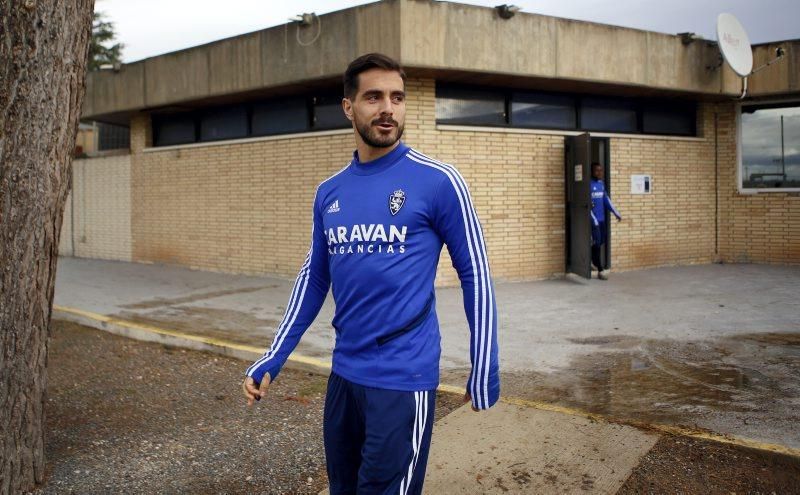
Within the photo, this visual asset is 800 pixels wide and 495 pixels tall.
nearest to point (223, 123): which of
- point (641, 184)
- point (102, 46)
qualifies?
point (641, 184)

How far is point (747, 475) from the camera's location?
144 inches

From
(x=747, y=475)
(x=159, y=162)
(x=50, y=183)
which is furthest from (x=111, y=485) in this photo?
(x=159, y=162)

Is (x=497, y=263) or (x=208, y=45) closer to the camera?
(x=497, y=263)

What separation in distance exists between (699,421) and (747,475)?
0.76 m

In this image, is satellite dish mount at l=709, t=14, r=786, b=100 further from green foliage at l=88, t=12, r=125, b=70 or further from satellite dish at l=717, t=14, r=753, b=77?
green foliage at l=88, t=12, r=125, b=70

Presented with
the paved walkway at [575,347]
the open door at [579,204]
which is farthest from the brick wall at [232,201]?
the open door at [579,204]

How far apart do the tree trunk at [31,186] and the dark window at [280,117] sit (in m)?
7.95

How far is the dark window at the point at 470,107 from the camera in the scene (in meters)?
10.8

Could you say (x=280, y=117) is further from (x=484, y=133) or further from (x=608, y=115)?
(x=608, y=115)

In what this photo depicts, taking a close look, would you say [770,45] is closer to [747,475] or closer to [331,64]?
[331,64]

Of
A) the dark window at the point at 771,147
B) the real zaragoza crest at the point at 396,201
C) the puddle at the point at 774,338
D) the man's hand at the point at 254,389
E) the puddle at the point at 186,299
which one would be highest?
the dark window at the point at 771,147

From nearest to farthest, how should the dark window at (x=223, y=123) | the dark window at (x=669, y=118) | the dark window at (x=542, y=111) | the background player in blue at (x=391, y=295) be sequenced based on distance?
1. the background player in blue at (x=391, y=295)
2. the dark window at (x=542, y=111)
3. the dark window at (x=223, y=123)
4. the dark window at (x=669, y=118)

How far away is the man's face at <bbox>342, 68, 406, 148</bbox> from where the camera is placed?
233 centimetres

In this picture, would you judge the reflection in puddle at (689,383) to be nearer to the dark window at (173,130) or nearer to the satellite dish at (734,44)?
the satellite dish at (734,44)
